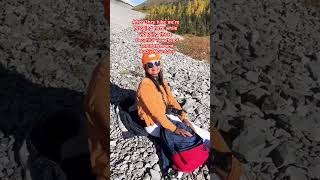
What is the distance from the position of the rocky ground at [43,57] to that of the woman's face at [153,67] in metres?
1.47

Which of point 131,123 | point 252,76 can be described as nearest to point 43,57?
point 131,123

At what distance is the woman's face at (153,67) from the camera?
665cm

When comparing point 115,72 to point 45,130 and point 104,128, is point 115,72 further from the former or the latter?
point 45,130

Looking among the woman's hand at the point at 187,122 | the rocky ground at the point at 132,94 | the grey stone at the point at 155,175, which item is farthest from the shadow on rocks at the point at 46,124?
the woman's hand at the point at 187,122

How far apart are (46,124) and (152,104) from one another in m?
1.68

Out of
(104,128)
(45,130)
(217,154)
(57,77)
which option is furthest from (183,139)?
(57,77)

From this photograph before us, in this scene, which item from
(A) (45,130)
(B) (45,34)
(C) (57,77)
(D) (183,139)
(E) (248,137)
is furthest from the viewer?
(B) (45,34)

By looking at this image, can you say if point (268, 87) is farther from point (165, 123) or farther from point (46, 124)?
point (46, 124)

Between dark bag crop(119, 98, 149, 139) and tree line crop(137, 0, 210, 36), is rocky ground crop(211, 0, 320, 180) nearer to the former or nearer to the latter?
tree line crop(137, 0, 210, 36)

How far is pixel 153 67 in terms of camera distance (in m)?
6.66

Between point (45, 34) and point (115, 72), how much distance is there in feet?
9.56

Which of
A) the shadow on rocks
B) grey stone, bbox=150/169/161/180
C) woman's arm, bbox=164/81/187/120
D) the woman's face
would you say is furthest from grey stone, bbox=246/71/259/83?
the shadow on rocks

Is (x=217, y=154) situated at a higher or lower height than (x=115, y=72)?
lower

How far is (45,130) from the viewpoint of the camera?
7109 millimetres
